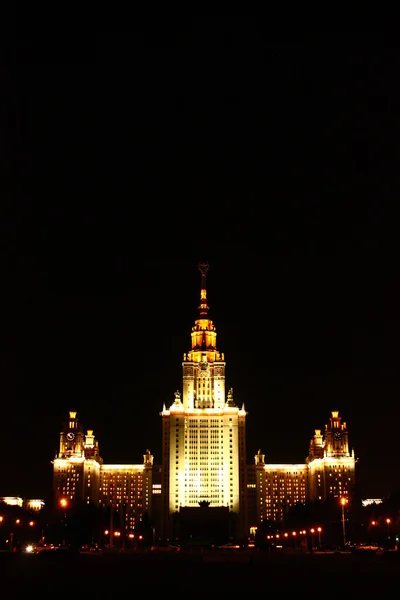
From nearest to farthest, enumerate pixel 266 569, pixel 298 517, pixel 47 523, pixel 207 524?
pixel 266 569
pixel 47 523
pixel 298 517
pixel 207 524

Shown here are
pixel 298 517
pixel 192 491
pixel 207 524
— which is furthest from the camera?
pixel 192 491

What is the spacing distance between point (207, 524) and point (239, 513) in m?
12.2

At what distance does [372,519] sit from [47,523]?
57453mm

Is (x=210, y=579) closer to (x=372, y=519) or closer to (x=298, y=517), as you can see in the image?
(x=372, y=519)

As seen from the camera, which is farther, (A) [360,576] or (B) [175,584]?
(A) [360,576]

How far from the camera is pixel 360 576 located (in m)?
59.5

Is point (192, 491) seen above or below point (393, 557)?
above

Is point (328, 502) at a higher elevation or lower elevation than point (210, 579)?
higher

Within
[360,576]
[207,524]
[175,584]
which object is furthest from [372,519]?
[175,584]

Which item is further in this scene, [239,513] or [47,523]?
[239,513]

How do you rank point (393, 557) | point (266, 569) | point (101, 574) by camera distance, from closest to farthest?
point (101, 574) < point (266, 569) < point (393, 557)

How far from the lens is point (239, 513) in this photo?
196m

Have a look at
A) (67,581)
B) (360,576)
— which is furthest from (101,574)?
(360,576)

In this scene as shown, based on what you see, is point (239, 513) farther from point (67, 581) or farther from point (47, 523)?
point (67, 581)
